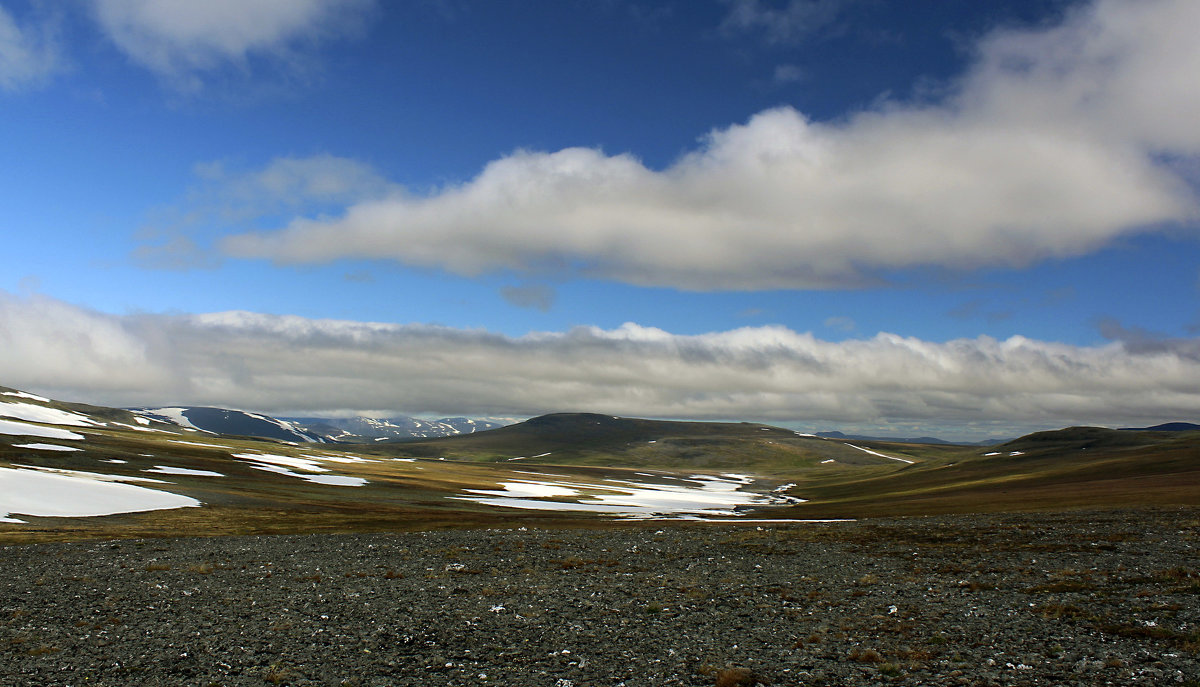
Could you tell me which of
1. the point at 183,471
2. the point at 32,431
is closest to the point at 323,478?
the point at 183,471

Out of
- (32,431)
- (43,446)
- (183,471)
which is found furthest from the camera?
(32,431)

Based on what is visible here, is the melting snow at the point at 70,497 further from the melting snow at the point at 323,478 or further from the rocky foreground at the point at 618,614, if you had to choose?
the melting snow at the point at 323,478

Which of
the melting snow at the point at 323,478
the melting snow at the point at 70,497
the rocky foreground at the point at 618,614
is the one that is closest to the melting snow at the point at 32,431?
the melting snow at the point at 323,478

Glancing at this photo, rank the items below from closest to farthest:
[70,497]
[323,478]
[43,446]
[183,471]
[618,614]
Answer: [618,614], [70,497], [183,471], [43,446], [323,478]

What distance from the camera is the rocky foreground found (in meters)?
18.1

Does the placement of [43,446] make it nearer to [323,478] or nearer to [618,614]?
[323,478]

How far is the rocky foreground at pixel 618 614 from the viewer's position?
59.4ft

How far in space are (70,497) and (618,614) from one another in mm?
73955

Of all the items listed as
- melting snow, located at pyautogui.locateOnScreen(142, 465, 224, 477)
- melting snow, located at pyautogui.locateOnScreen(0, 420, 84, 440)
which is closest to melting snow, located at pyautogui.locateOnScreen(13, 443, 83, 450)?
melting snow, located at pyautogui.locateOnScreen(0, 420, 84, 440)

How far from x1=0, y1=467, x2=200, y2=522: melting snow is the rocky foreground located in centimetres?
2854

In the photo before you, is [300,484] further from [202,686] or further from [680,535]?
[202,686]

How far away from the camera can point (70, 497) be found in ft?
232

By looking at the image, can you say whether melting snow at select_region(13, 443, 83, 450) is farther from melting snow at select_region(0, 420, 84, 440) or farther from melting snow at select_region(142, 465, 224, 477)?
melting snow at select_region(142, 465, 224, 477)

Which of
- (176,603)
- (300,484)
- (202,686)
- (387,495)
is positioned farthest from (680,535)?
(300,484)
